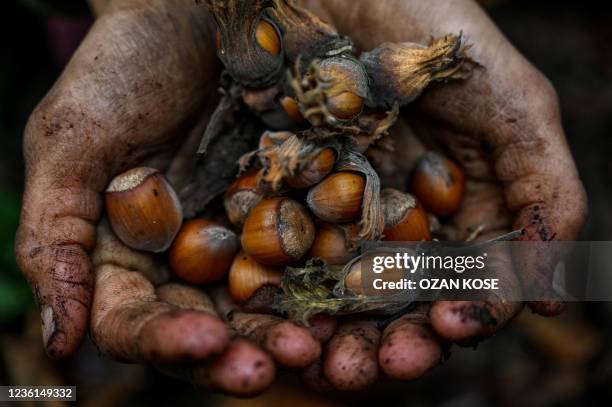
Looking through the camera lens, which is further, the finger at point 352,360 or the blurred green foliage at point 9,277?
the blurred green foliage at point 9,277

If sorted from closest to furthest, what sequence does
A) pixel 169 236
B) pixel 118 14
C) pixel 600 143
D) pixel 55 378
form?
1. pixel 169 236
2. pixel 118 14
3. pixel 55 378
4. pixel 600 143

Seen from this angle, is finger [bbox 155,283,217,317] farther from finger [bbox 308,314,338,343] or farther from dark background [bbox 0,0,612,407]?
dark background [bbox 0,0,612,407]

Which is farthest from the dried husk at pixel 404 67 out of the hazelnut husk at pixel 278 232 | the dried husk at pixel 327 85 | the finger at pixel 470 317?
the finger at pixel 470 317

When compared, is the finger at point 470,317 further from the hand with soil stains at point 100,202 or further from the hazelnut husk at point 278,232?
the hazelnut husk at point 278,232

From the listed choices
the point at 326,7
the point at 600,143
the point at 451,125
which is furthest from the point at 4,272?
the point at 600,143

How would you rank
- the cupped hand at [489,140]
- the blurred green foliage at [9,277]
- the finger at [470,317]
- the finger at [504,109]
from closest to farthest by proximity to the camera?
the finger at [470,317] → the cupped hand at [489,140] → the finger at [504,109] → the blurred green foliage at [9,277]

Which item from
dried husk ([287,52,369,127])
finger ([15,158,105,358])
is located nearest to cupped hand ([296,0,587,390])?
dried husk ([287,52,369,127])

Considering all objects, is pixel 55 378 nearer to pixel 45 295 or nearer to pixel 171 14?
pixel 45 295
